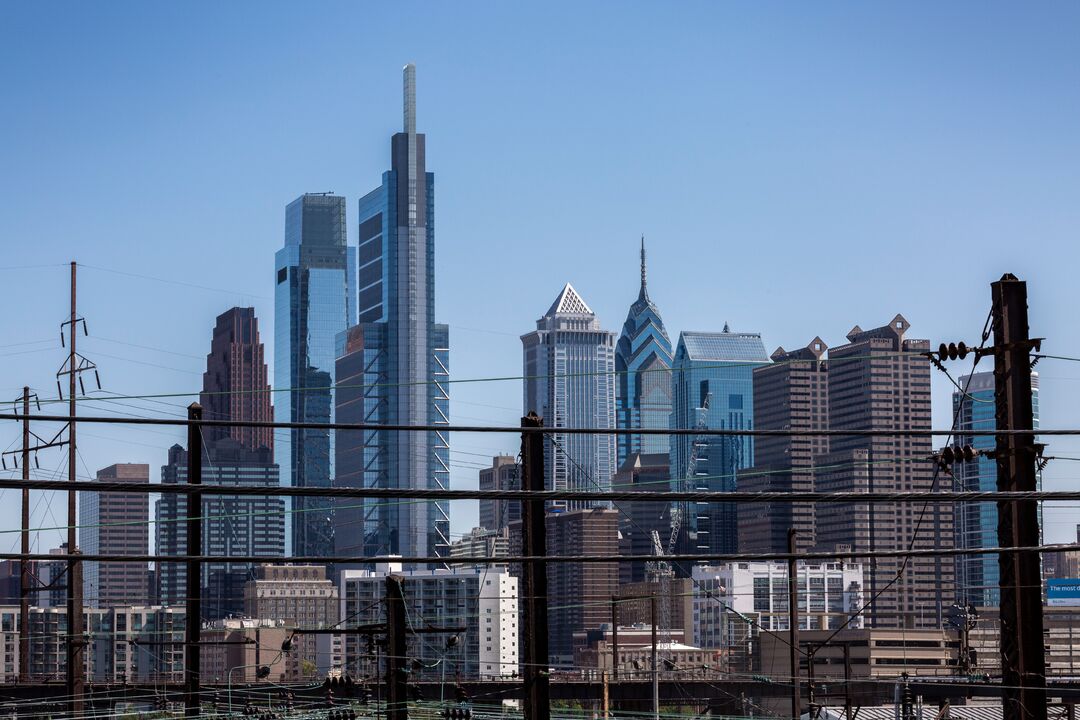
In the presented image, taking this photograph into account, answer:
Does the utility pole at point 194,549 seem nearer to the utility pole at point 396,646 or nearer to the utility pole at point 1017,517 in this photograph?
the utility pole at point 396,646

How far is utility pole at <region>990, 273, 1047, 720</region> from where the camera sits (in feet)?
65.9

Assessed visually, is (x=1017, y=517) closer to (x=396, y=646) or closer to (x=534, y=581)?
(x=534, y=581)

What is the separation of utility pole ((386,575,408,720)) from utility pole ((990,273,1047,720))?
10865 mm

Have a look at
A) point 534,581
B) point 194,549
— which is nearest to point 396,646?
point 194,549

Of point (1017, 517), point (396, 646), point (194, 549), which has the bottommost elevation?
point (396, 646)

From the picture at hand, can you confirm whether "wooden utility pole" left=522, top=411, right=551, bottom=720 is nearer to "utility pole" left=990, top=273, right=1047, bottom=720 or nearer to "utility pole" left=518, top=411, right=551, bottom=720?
"utility pole" left=518, top=411, right=551, bottom=720

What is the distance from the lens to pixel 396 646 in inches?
1095

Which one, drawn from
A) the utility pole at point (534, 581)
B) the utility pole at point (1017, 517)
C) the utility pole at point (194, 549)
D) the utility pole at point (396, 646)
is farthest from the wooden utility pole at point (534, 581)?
the utility pole at point (1017, 517)

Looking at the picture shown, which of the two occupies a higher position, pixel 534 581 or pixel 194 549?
pixel 194 549

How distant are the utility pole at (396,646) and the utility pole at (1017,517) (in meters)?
10.9

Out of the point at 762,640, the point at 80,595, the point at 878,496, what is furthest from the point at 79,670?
the point at 762,640

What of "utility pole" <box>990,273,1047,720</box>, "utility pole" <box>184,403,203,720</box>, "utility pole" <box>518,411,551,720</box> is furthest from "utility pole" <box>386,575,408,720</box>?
"utility pole" <box>990,273,1047,720</box>

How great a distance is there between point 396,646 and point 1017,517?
38.7 feet

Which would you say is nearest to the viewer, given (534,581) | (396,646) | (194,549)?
(534,581)
